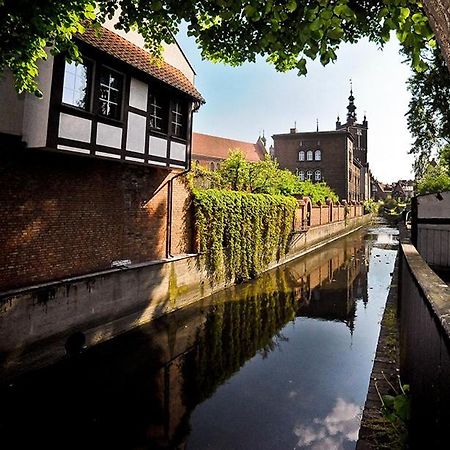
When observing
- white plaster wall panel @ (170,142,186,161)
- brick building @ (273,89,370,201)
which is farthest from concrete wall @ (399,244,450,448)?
brick building @ (273,89,370,201)

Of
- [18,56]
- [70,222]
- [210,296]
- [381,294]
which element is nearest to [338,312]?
[381,294]

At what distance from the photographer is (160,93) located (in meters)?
10.1

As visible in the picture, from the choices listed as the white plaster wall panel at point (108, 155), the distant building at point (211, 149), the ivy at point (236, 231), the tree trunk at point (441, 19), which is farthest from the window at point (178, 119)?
the distant building at point (211, 149)

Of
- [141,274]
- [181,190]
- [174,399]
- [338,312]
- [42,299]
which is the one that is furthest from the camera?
[181,190]

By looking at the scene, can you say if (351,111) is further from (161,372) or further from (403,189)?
(161,372)

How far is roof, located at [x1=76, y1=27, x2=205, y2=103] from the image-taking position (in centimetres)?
763

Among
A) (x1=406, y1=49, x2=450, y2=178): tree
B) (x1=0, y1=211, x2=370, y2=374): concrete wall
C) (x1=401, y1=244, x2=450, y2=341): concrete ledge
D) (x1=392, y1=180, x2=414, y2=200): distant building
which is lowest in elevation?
(x1=0, y1=211, x2=370, y2=374): concrete wall

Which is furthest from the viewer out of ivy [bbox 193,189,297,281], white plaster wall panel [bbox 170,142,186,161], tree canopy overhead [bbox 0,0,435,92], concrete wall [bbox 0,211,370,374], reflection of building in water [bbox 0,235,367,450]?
ivy [bbox 193,189,297,281]

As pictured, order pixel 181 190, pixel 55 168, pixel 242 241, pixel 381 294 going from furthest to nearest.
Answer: pixel 242 241, pixel 381 294, pixel 181 190, pixel 55 168

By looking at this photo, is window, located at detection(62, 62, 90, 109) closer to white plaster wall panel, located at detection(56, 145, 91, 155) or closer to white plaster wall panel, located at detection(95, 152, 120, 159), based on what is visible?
white plaster wall panel, located at detection(56, 145, 91, 155)

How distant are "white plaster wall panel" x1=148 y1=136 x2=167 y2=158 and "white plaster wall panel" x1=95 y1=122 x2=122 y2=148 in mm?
1195

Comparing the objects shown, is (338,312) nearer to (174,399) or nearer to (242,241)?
(242,241)

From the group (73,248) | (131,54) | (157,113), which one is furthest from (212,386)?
(131,54)

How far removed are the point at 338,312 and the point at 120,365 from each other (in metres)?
7.27
